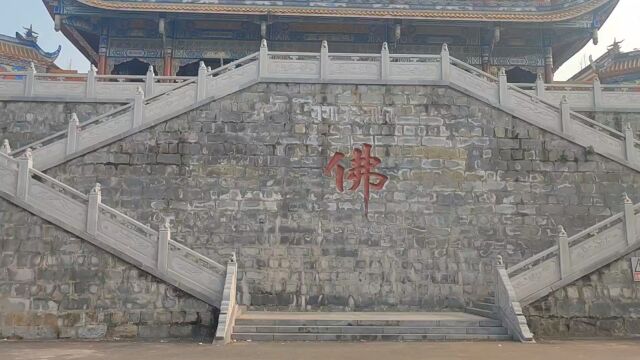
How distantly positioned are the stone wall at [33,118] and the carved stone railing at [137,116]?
2.39 ft

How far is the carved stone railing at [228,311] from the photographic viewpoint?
8656mm

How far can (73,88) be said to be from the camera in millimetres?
14062

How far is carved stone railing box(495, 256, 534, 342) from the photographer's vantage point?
902 cm

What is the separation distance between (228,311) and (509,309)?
4.71 metres

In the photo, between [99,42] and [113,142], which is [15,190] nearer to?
[113,142]

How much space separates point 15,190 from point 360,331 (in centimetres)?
660

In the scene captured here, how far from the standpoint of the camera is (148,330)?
951cm

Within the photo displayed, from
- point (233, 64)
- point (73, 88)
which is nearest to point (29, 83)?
point (73, 88)

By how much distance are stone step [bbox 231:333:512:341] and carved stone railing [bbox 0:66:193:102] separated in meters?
7.22

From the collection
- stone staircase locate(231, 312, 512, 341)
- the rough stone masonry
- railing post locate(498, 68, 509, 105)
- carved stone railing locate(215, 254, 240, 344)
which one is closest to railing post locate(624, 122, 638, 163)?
the rough stone masonry

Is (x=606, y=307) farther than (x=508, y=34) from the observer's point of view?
No

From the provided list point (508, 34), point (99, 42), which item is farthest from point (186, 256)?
point (508, 34)

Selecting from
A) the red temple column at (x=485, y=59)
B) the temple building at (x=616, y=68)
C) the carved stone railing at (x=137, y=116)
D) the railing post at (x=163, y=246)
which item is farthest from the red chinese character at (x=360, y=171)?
the temple building at (x=616, y=68)

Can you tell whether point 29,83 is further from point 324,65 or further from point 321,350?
point 321,350
